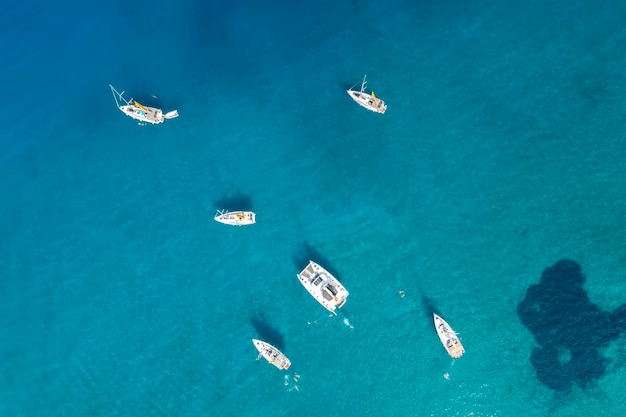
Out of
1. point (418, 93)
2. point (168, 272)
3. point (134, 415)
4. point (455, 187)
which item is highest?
point (418, 93)

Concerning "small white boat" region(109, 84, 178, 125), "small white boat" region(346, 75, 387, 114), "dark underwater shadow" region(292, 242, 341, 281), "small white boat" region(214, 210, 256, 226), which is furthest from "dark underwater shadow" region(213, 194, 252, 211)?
"small white boat" region(346, 75, 387, 114)

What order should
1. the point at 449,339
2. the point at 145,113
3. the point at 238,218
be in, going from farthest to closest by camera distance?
the point at 145,113 < the point at 238,218 < the point at 449,339

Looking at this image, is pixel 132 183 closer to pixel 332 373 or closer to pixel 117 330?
pixel 117 330

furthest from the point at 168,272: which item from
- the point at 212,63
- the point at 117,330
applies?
the point at 212,63

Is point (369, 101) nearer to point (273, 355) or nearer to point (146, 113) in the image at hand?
point (146, 113)

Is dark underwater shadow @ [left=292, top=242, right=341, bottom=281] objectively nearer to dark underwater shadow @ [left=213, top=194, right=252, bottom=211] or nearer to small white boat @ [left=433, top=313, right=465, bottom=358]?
dark underwater shadow @ [left=213, top=194, right=252, bottom=211]

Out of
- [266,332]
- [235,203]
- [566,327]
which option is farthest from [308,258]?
[566,327]

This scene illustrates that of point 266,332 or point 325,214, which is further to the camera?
point 325,214
